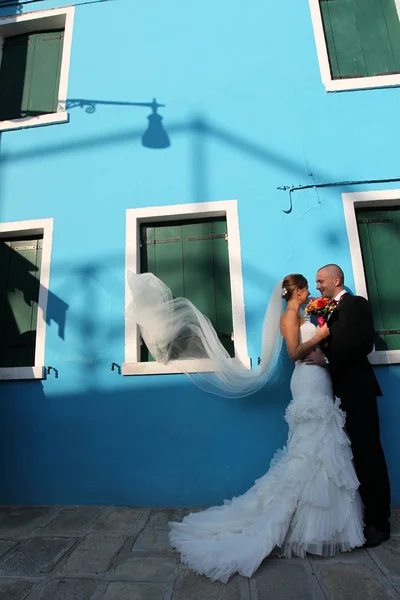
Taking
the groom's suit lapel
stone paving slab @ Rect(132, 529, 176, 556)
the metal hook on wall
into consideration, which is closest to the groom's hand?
the groom's suit lapel

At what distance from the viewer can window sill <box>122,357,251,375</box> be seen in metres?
3.38

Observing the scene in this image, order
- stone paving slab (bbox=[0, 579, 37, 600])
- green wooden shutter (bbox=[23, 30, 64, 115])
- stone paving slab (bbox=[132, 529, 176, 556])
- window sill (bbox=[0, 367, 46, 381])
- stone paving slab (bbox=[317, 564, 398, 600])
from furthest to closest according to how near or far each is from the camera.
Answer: green wooden shutter (bbox=[23, 30, 64, 115]) < window sill (bbox=[0, 367, 46, 381]) < stone paving slab (bbox=[132, 529, 176, 556]) < stone paving slab (bbox=[0, 579, 37, 600]) < stone paving slab (bbox=[317, 564, 398, 600])

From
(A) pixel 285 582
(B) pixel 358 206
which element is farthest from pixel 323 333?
(B) pixel 358 206

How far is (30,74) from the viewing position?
15.5 feet

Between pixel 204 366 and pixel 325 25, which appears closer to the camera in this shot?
pixel 204 366

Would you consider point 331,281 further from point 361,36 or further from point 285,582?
point 361,36

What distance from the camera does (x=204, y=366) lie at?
3377mm

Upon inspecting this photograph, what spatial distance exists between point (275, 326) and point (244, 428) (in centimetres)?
100

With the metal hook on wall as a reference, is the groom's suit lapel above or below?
above

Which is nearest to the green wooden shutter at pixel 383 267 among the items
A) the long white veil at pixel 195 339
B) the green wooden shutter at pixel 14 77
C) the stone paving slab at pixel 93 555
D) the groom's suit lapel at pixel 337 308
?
the groom's suit lapel at pixel 337 308

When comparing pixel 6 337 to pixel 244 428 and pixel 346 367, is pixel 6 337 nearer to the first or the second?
pixel 244 428

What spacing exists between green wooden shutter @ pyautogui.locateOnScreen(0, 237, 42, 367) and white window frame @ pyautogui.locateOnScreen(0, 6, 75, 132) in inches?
55.2

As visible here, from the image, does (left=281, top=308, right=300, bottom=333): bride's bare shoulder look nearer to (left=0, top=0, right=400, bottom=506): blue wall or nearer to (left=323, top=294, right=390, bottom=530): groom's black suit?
(left=323, top=294, right=390, bottom=530): groom's black suit

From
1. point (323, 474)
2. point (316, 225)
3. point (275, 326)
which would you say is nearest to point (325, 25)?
point (316, 225)
